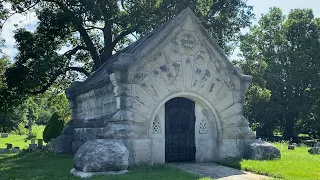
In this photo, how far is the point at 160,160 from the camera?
39.1 ft

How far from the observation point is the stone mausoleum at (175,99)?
11.3 meters

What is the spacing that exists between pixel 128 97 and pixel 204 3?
36.4ft

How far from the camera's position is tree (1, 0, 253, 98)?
716 inches

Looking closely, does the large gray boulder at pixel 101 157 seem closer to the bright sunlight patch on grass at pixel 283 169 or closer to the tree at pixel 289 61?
the bright sunlight patch on grass at pixel 283 169

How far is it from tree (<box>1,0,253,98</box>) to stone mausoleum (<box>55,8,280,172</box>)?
19.7 ft

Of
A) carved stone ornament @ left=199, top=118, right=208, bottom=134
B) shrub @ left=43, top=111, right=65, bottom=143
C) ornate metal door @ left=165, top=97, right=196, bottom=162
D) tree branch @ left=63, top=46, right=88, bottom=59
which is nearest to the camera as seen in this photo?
ornate metal door @ left=165, top=97, right=196, bottom=162

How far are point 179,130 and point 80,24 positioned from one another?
9.93 m

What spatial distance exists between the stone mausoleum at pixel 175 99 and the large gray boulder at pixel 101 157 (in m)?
0.99

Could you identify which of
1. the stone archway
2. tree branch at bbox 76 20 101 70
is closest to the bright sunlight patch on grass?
the stone archway

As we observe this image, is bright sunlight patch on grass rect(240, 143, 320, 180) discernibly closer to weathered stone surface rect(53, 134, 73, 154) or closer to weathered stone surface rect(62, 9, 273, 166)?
weathered stone surface rect(62, 9, 273, 166)

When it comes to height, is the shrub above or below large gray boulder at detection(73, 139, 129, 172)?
above

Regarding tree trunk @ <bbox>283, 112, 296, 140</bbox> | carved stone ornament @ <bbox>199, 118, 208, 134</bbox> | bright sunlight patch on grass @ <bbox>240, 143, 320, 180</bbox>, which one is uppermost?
tree trunk @ <bbox>283, 112, 296, 140</bbox>

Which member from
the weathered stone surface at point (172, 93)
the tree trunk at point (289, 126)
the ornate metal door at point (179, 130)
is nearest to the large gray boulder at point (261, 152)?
the weathered stone surface at point (172, 93)

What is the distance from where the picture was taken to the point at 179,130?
12.6 m
